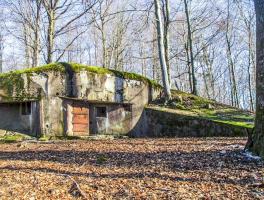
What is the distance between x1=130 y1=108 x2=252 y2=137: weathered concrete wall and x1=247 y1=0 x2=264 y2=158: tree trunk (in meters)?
5.11

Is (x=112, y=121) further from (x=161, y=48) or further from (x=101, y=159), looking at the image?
(x=101, y=159)

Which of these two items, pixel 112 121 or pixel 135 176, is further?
pixel 112 121

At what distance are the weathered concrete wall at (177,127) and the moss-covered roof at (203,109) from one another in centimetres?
27

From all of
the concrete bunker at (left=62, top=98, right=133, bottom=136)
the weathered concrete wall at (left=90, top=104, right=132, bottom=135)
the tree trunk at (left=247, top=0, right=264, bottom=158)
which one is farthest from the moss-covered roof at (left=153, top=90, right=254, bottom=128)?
the tree trunk at (left=247, top=0, right=264, bottom=158)

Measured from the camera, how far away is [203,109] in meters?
15.9

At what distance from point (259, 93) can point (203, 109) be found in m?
9.52

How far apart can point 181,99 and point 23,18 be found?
38.9 ft

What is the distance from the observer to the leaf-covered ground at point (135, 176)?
4.44 meters

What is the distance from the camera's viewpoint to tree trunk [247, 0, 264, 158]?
247 inches

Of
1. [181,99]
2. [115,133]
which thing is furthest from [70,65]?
[181,99]

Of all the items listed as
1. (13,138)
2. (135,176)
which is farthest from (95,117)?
(135,176)

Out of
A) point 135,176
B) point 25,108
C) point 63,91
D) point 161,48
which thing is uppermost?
point 161,48

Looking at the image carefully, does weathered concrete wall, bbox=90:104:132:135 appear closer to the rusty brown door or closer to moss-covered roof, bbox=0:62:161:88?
the rusty brown door

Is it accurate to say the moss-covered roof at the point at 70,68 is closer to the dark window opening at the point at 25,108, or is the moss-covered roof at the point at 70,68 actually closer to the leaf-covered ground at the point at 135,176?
the dark window opening at the point at 25,108
